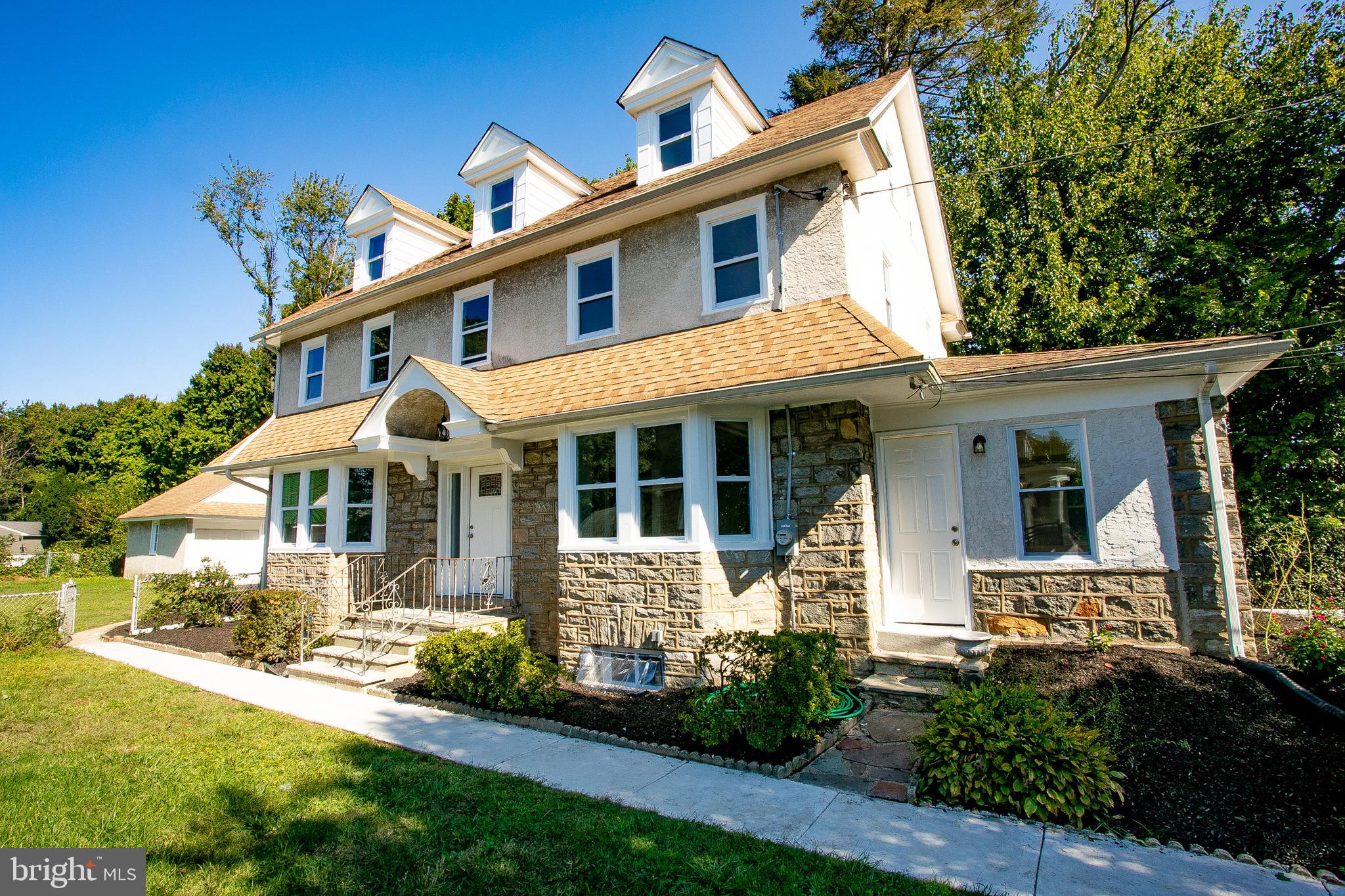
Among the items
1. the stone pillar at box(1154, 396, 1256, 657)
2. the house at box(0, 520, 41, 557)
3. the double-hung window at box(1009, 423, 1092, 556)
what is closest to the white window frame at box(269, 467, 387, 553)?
the double-hung window at box(1009, 423, 1092, 556)

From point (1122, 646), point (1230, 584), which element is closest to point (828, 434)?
point (1122, 646)

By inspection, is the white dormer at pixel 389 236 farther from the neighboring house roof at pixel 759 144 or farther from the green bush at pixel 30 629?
the green bush at pixel 30 629

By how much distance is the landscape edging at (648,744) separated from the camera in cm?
534

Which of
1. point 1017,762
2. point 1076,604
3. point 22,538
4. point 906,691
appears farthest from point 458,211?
point 22,538

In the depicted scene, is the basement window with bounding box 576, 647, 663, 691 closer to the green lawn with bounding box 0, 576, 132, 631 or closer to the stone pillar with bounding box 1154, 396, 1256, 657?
the stone pillar with bounding box 1154, 396, 1256, 657

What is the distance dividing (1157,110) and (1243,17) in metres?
2.61

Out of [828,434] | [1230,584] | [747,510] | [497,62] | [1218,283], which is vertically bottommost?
[1230,584]

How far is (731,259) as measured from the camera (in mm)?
8883

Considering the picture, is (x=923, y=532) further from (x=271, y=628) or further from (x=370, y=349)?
(x=370, y=349)

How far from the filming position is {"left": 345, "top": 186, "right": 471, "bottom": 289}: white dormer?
13.9m

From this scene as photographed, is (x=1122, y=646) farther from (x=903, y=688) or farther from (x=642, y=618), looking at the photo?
(x=642, y=618)

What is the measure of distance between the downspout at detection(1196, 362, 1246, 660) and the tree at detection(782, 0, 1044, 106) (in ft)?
51.5

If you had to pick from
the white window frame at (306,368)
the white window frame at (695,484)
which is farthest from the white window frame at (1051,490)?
the white window frame at (306,368)

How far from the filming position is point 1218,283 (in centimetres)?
1469
